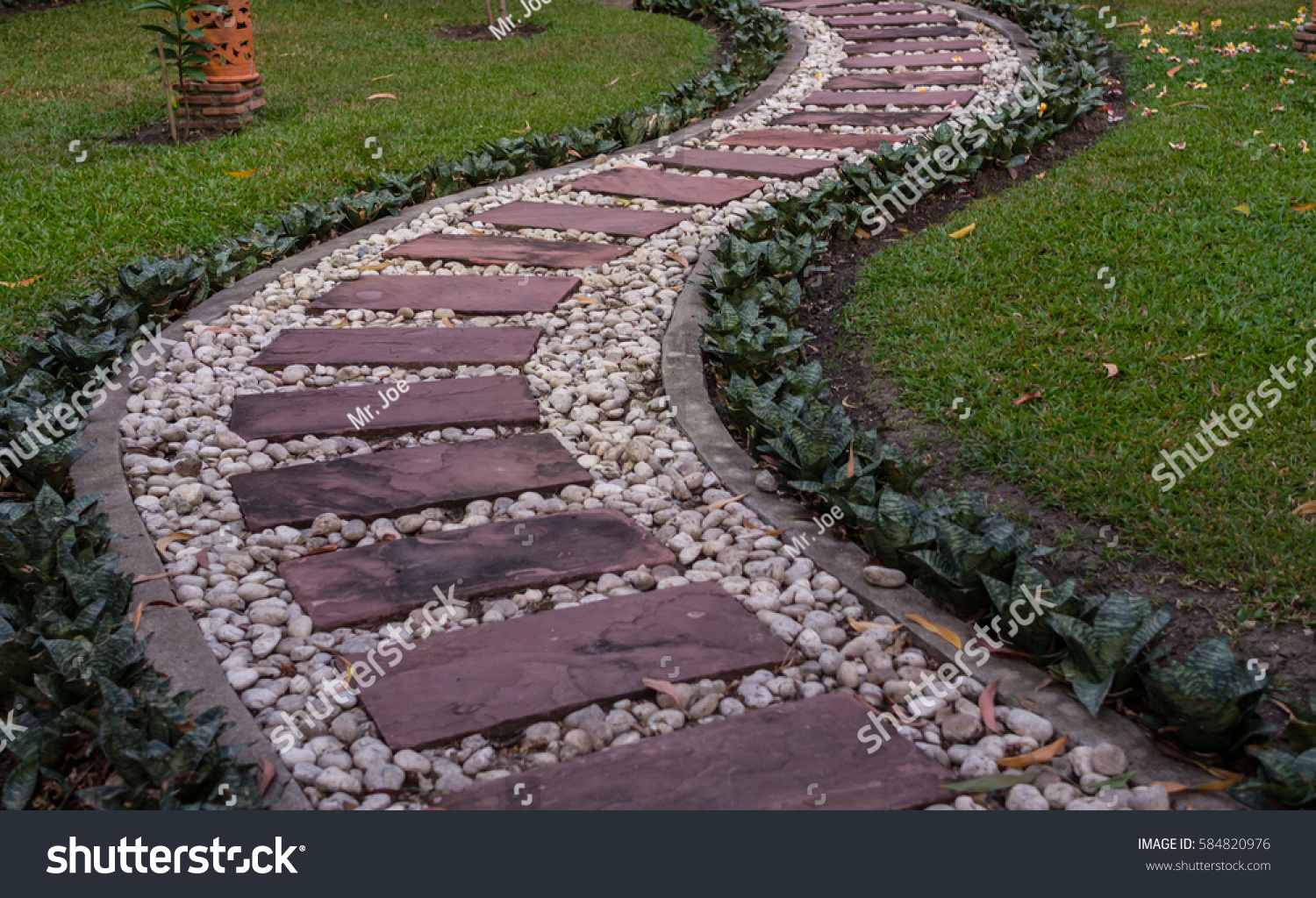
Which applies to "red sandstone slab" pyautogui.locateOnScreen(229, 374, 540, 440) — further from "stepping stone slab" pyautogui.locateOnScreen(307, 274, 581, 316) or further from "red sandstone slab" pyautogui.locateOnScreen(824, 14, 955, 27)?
Answer: "red sandstone slab" pyautogui.locateOnScreen(824, 14, 955, 27)

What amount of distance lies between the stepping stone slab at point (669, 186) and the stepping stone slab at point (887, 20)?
4.82 metres

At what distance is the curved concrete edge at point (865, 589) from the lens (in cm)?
188

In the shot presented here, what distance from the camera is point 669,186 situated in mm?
5133

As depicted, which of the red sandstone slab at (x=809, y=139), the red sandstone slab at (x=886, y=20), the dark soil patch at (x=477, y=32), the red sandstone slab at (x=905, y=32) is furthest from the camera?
the red sandstone slab at (x=886, y=20)

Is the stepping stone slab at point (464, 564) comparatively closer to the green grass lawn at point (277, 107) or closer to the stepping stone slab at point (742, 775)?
the stepping stone slab at point (742, 775)

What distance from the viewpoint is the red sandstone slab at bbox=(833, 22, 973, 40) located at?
340 inches

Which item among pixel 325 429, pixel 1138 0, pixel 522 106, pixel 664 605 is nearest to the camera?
pixel 664 605

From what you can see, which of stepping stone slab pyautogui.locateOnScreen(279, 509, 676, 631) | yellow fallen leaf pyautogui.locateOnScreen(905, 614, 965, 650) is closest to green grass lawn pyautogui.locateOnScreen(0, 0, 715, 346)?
stepping stone slab pyautogui.locateOnScreen(279, 509, 676, 631)

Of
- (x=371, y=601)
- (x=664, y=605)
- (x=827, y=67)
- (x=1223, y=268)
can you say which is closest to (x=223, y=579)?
(x=371, y=601)

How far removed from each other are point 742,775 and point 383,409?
173cm

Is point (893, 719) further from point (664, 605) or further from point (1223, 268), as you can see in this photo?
point (1223, 268)

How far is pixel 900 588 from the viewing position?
236cm

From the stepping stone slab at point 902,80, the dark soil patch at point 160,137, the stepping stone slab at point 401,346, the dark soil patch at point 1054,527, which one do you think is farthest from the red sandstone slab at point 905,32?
the stepping stone slab at point 401,346
